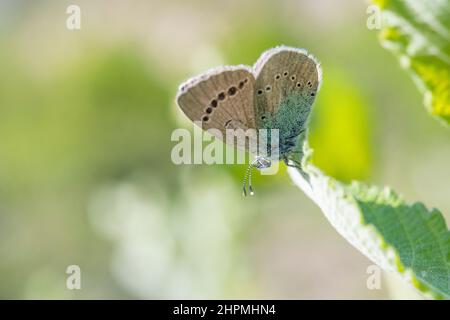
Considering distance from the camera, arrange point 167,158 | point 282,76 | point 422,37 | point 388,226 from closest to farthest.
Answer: point 422,37 < point 388,226 < point 282,76 < point 167,158

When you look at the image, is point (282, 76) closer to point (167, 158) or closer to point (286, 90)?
point (286, 90)

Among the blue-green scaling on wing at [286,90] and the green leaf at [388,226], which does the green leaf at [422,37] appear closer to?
the green leaf at [388,226]

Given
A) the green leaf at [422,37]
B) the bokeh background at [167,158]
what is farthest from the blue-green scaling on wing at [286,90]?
the green leaf at [422,37]

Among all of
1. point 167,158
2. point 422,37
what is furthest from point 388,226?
point 167,158

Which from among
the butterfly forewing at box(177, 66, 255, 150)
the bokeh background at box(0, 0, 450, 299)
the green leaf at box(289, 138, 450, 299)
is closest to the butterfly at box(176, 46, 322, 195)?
the butterfly forewing at box(177, 66, 255, 150)

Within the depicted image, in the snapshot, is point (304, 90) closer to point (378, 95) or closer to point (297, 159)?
point (297, 159)

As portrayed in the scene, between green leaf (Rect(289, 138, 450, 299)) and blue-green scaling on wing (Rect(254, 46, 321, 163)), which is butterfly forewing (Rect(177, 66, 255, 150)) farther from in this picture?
green leaf (Rect(289, 138, 450, 299))

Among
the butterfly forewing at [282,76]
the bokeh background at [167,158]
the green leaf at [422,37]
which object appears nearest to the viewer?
the green leaf at [422,37]
